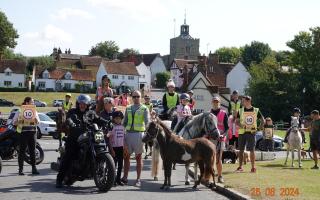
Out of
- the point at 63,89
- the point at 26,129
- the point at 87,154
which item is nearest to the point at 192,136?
the point at 87,154

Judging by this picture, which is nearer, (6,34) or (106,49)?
(6,34)

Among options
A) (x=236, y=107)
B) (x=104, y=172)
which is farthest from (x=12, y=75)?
(x=104, y=172)

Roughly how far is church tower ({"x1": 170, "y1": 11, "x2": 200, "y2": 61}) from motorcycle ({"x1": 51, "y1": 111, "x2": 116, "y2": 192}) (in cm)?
16847

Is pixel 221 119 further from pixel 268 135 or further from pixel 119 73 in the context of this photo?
pixel 119 73

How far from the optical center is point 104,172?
12.5 m

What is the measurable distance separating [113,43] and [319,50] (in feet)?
346

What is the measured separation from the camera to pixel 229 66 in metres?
109

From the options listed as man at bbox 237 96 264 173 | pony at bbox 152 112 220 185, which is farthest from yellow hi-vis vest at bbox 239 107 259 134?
pony at bbox 152 112 220 185

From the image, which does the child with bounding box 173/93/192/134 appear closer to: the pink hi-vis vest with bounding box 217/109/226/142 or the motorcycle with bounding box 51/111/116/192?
the pink hi-vis vest with bounding box 217/109/226/142

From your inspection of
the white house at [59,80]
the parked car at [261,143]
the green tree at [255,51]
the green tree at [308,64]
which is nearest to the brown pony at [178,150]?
the parked car at [261,143]

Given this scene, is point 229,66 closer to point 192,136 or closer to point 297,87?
point 297,87

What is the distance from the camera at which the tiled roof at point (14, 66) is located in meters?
120

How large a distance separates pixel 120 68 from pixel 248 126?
110764 millimetres

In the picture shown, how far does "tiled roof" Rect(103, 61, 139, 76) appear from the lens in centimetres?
12531
